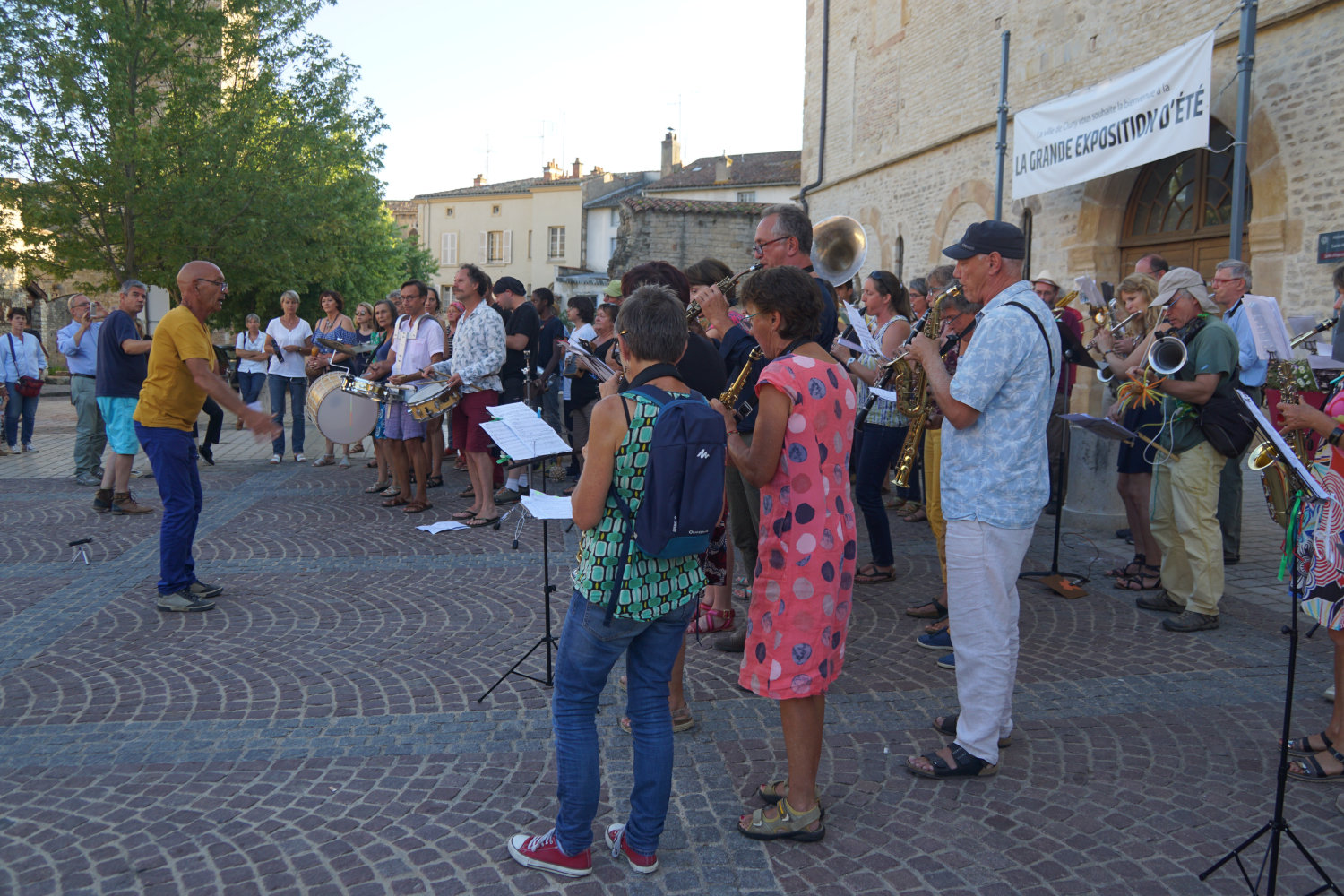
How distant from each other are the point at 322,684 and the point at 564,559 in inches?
102

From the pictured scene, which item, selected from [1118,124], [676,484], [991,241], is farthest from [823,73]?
[676,484]

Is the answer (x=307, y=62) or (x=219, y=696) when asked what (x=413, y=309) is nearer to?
(x=219, y=696)

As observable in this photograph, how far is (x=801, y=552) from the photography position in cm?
301

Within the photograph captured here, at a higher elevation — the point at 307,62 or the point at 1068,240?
the point at 307,62

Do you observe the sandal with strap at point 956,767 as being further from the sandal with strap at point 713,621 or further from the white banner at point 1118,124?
the white banner at point 1118,124

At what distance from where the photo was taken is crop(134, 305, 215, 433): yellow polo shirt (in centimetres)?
559

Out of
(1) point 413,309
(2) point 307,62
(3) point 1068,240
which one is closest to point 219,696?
(1) point 413,309

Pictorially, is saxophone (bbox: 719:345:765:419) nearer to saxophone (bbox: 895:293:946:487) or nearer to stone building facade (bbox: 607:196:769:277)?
saxophone (bbox: 895:293:946:487)

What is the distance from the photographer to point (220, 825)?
321 cm

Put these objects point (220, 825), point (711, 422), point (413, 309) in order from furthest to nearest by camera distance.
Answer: point (413, 309), point (220, 825), point (711, 422)

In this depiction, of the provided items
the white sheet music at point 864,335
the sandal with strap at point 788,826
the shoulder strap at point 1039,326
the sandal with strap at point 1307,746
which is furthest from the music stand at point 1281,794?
the white sheet music at point 864,335

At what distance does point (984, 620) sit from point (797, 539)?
2.94 feet

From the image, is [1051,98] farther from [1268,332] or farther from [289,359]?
[289,359]

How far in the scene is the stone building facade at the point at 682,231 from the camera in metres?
27.1
